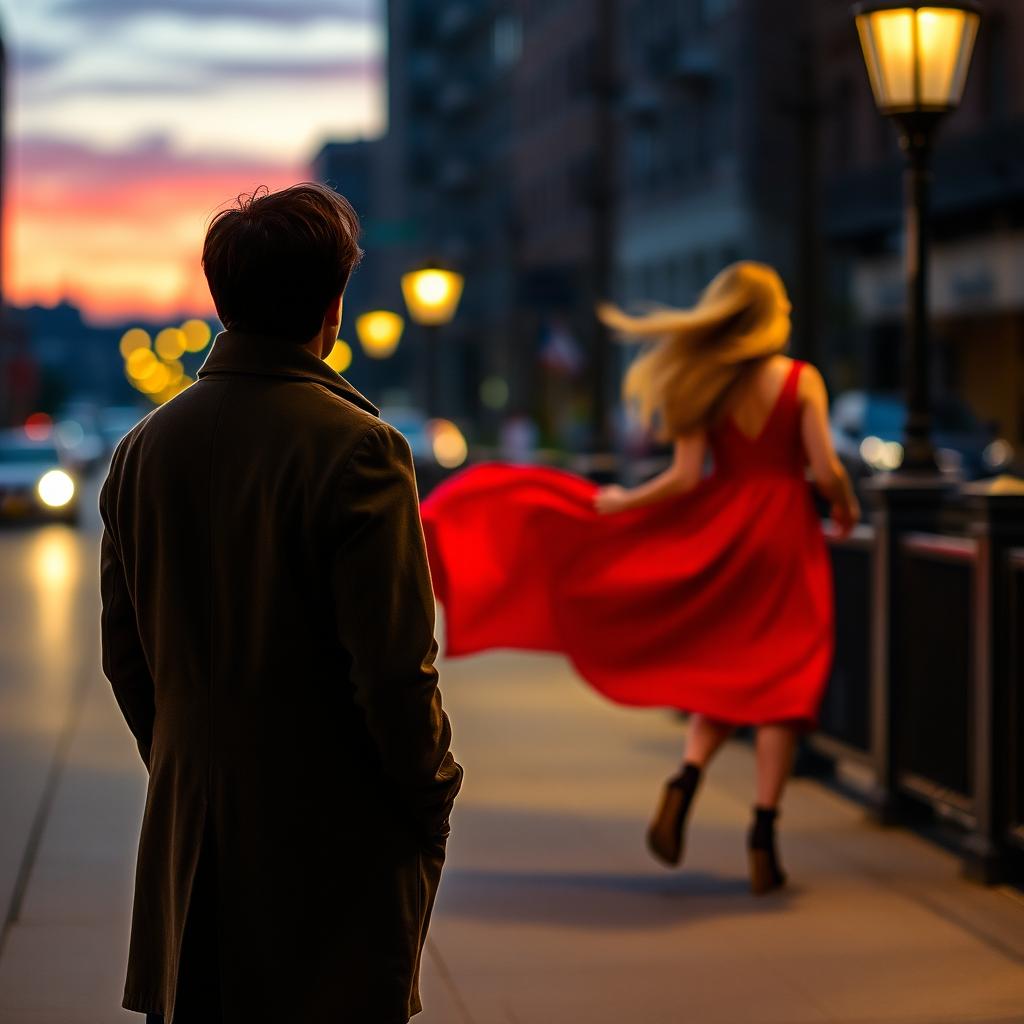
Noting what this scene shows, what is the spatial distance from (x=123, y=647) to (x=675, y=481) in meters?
3.82

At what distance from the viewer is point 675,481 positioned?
7023 mm

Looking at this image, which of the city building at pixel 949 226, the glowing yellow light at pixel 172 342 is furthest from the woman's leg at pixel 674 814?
the glowing yellow light at pixel 172 342

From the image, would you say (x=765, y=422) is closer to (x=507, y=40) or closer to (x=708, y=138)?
(x=708, y=138)

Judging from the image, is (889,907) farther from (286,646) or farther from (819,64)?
(819,64)

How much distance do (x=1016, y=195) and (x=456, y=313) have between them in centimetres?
5676

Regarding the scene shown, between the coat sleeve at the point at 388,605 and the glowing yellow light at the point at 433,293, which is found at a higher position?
the glowing yellow light at the point at 433,293

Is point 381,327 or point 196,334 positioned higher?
point 381,327

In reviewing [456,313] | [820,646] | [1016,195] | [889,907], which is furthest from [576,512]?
[456,313]

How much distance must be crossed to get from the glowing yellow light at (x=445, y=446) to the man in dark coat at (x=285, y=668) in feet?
72.4

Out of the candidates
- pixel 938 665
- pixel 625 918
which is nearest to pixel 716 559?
pixel 938 665

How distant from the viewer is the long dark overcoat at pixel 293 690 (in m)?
3.02

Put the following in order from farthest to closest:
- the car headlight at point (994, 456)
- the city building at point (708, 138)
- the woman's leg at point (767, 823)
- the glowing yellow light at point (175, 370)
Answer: the glowing yellow light at point (175, 370)
the city building at point (708, 138)
the car headlight at point (994, 456)
the woman's leg at point (767, 823)

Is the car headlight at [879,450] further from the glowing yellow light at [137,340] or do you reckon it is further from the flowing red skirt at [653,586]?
the glowing yellow light at [137,340]

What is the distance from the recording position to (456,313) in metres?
92.4
